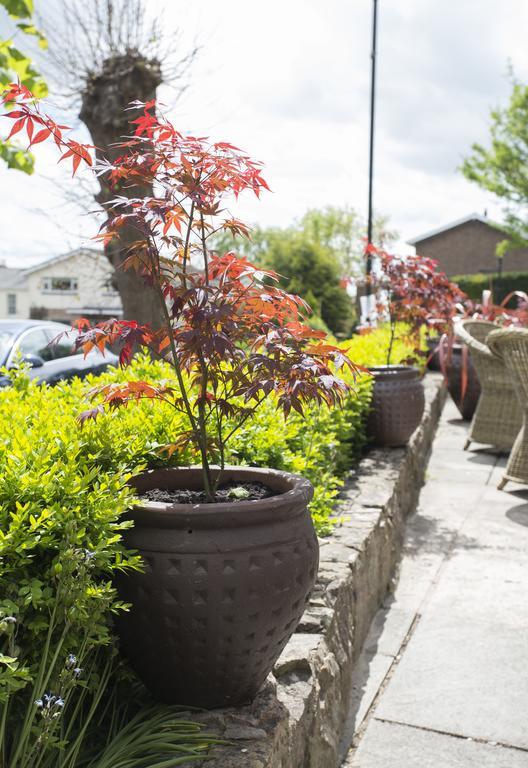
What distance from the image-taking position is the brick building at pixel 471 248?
3837 centimetres

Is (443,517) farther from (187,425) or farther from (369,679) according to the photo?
(187,425)

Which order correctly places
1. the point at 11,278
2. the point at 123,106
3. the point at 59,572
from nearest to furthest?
the point at 59,572, the point at 123,106, the point at 11,278

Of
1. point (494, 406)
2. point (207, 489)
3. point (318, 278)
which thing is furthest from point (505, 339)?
point (318, 278)

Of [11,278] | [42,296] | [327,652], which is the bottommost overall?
[327,652]

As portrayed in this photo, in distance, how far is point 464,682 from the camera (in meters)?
3.03

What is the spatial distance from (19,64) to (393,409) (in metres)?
3.34

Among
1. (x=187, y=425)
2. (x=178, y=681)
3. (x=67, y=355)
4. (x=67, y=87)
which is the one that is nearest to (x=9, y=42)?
(x=187, y=425)

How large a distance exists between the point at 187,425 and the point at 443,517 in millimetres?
3004

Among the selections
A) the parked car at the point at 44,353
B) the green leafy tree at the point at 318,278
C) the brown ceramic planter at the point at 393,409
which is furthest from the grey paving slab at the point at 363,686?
the green leafy tree at the point at 318,278

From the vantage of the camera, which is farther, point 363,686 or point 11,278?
point 11,278

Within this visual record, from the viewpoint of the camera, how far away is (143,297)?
836 centimetres

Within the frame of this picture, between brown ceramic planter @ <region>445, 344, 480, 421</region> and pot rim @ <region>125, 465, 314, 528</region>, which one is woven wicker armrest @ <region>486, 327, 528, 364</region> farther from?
pot rim @ <region>125, 465, 314, 528</region>

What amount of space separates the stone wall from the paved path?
4.5 inches

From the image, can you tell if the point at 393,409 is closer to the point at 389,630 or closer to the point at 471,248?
the point at 389,630
